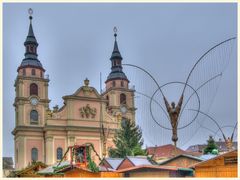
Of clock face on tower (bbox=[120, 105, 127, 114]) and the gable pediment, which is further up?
the gable pediment

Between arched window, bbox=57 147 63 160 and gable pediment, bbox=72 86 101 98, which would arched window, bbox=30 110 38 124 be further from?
gable pediment, bbox=72 86 101 98

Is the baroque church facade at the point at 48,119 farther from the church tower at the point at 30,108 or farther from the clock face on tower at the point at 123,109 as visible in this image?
the clock face on tower at the point at 123,109

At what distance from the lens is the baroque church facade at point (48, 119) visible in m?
70.6

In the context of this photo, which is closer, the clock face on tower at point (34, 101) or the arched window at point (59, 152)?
the arched window at point (59, 152)

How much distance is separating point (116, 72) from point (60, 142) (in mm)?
18495

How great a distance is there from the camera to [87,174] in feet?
96.9

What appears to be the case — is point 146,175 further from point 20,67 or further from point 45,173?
point 20,67

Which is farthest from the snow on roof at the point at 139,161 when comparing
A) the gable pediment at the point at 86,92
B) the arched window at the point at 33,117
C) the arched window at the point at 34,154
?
the arched window at the point at 33,117

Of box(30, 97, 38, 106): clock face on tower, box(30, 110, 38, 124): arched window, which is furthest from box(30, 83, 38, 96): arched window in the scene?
box(30, 110, 38, 124): arched window

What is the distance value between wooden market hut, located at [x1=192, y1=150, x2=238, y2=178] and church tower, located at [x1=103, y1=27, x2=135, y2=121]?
51.8 m

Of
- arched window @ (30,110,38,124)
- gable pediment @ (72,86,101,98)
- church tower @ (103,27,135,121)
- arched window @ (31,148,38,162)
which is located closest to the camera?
arched window @ (31,148,38,162)

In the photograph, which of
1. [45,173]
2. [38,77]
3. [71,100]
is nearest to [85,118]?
[71,100]

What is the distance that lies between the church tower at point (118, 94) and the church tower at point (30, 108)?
469 inches

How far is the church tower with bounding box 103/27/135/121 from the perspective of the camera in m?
80.1
